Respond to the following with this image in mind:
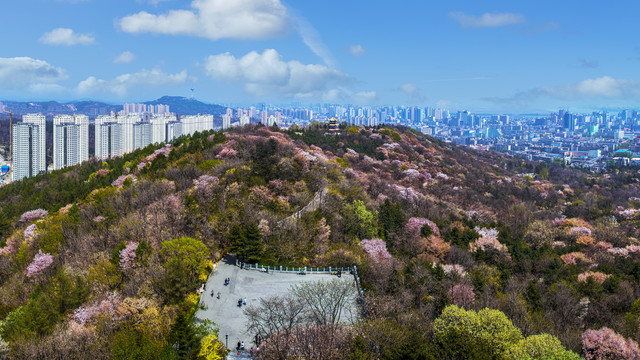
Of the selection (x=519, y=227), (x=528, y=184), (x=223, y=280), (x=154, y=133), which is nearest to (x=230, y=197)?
(x=223, y=280)

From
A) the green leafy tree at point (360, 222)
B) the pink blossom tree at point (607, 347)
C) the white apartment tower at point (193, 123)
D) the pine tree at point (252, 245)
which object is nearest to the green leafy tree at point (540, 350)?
the pink blossom tree at point (607, 347)

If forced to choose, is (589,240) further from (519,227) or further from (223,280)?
(223,280)

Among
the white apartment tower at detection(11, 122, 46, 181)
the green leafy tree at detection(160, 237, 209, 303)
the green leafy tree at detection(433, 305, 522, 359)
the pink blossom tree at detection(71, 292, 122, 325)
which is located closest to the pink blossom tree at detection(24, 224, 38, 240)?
the green leafy tree at detection(160, 237, 209, 303)

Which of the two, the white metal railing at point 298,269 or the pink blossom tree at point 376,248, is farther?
the pink blossom tree at point 376,248

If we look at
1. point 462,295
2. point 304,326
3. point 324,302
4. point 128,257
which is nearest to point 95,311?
point 128,257

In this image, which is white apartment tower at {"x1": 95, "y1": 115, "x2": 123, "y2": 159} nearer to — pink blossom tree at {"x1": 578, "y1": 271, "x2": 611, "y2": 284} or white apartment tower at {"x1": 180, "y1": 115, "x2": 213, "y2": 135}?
white apartment tower at {"x1": 180, "y1": 115, "x2": 213, "y2": 135}

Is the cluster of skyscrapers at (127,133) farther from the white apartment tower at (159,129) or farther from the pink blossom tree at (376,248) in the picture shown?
the pink blossom tree at (376,248)
